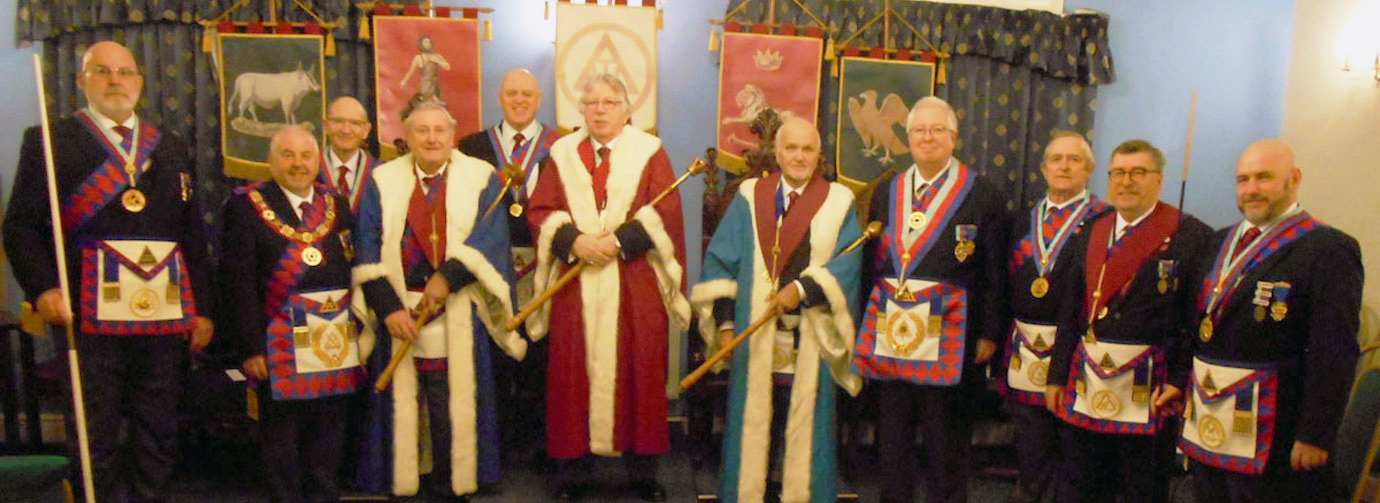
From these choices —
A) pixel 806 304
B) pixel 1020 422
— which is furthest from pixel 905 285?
pixel 1020 422

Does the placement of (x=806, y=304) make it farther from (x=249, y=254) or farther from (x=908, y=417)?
(x=249, y=254)

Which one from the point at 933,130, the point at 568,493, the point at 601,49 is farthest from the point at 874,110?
the point at 568,493

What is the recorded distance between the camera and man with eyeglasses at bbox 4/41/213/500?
8.89 ft

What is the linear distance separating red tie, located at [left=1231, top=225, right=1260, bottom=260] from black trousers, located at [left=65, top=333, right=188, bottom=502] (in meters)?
3.31

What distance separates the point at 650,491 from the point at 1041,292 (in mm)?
1638

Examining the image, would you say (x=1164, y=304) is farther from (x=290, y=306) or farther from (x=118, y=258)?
(x=118, y=258)

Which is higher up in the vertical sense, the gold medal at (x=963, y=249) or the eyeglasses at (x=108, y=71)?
the eyeglasses at (x=108, y=71)

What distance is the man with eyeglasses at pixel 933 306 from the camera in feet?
9.41

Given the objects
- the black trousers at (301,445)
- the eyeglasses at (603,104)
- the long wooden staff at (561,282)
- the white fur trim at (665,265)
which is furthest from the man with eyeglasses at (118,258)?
the white fur trim at (665,265)

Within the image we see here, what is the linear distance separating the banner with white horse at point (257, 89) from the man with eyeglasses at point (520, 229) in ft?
3.01

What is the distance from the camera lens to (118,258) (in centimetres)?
274

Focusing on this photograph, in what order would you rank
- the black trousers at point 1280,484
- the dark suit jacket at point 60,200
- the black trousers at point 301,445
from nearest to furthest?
the black trousers at point 1280,484, the dark suit jacket at point 60,200, the black trousers at point 301,445

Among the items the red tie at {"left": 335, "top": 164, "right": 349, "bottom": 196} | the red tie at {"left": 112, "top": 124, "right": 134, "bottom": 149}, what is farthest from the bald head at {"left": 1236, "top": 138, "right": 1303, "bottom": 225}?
the red tie at {"left": 112, "top": 124, "right": 134, "bottom": 149}

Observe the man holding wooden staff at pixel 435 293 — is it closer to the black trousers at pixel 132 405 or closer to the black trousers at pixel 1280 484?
the black trousers at pixel 132 405
